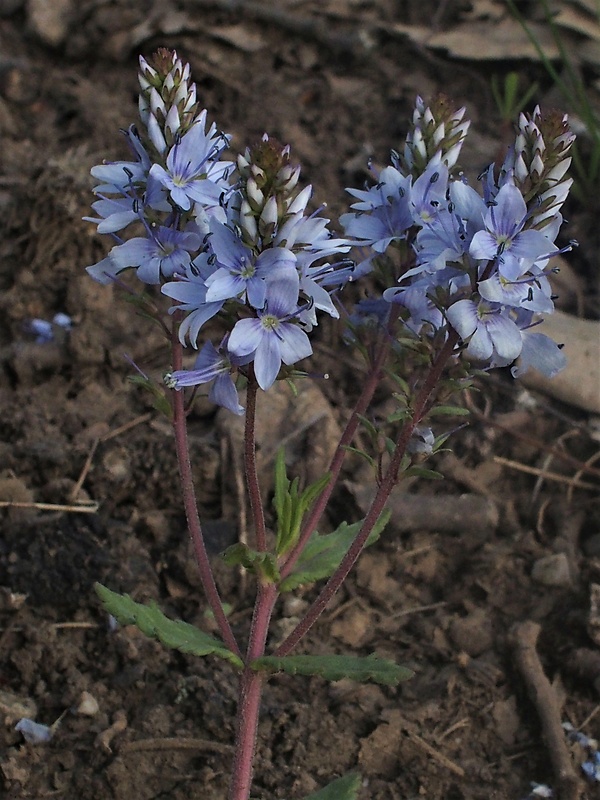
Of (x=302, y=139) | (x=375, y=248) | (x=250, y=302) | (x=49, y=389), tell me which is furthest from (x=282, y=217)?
(x=302, y=139)

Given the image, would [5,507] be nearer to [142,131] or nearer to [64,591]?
[64,591]

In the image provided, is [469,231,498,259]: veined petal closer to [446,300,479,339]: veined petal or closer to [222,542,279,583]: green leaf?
[446,300,479,339]: veined petal

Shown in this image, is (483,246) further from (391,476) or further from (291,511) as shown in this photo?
(291,511)

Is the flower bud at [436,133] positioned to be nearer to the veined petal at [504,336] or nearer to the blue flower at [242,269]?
the veined petal at [504,336]

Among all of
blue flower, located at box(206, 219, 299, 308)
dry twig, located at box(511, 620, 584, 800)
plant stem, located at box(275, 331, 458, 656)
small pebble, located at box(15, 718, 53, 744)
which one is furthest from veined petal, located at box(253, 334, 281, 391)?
dry twig, located at box(511, 620, 584, 800)

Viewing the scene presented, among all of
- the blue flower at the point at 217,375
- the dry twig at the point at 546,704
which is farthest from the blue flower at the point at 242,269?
the dry twig at the point at 546,704

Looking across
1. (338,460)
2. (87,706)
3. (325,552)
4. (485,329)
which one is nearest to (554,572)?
(325,552)
